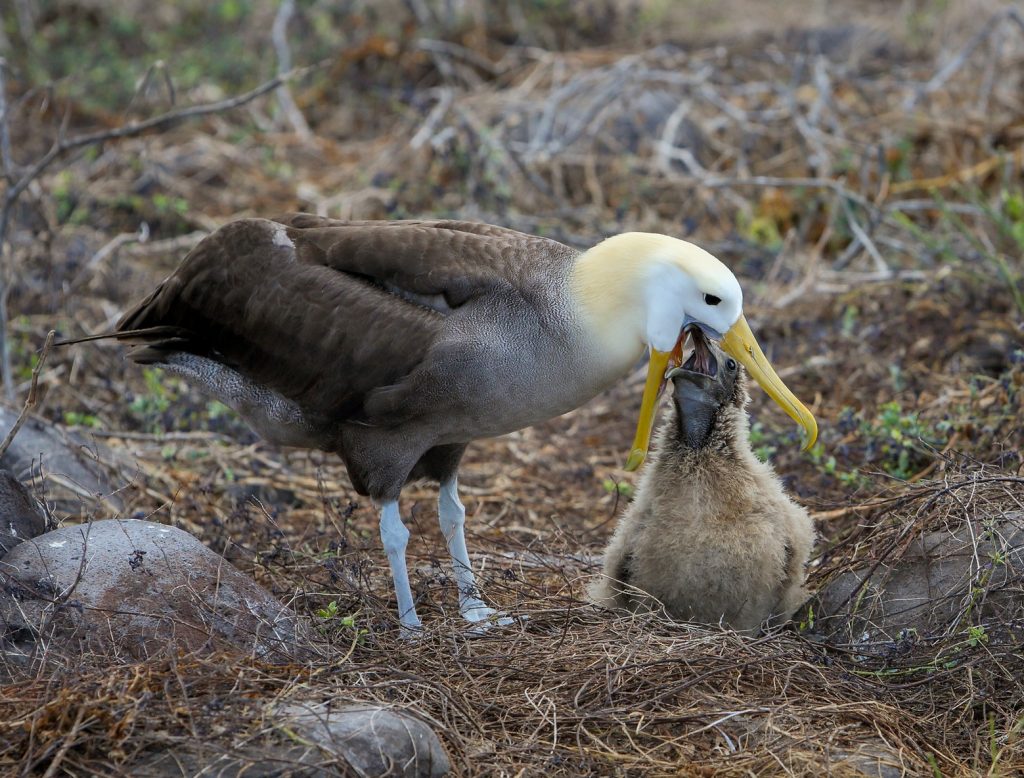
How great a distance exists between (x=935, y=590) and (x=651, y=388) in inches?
47.1

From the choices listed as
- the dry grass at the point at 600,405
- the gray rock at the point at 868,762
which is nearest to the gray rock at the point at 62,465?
the dry grass at the point at 600,405

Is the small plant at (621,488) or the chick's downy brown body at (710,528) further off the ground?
the chick's downy brown body at (710,528)

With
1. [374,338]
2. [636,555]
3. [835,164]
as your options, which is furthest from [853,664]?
[835,164]

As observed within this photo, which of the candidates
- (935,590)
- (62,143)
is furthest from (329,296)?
(935,590)

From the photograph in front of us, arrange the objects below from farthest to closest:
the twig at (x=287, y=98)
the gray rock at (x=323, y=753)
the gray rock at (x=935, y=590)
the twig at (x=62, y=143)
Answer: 1. the twig at (x=287, y=98)
2. the twig at (x=62, y=143)
3. the gray rock at (x=935, y=590)
4. the gray rock at (x=323, y=753)

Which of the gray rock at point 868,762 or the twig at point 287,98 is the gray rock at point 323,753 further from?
the twig at point 287,98

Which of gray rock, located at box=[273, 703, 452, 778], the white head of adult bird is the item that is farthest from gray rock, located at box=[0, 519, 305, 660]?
the white head of adult bird

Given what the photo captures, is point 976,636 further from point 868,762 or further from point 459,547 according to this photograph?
point 459,547

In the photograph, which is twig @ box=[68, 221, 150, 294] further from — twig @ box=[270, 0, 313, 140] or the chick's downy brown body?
the chick's downy brown body

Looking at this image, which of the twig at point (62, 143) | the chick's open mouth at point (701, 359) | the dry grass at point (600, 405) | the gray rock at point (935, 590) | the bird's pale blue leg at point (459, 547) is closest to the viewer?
the dry grass at point (600, 405)

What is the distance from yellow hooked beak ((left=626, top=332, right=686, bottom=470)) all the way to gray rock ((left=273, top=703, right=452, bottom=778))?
1.53 m

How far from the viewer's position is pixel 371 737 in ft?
11.2

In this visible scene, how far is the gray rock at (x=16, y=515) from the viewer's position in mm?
4410

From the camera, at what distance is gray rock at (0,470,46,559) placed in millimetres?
4410
